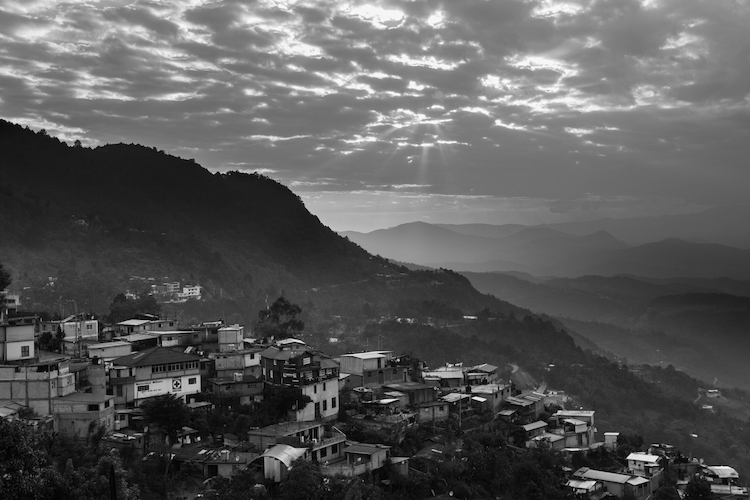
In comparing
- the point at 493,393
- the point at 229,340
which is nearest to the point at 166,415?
the point at 229,340

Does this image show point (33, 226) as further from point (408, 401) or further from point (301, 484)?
point (301, 484)

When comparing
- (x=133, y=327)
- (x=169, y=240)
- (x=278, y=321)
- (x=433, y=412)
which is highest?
(x=169, y=240)

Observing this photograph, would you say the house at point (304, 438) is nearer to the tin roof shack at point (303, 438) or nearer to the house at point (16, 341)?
the tin roof shack at point (303, 438)

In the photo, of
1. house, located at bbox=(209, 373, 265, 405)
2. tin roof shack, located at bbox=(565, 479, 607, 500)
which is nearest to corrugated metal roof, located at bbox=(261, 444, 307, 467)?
house, located at bbox=(209, 373, 265, 405)

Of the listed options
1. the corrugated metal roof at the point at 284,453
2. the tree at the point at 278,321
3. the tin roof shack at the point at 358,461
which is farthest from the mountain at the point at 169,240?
A: the tin roof shack at the point at 358,461

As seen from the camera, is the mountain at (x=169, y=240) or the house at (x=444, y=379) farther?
the mountain at (x=169, y=240)

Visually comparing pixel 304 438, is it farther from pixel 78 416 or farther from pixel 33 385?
pixel 33 385
